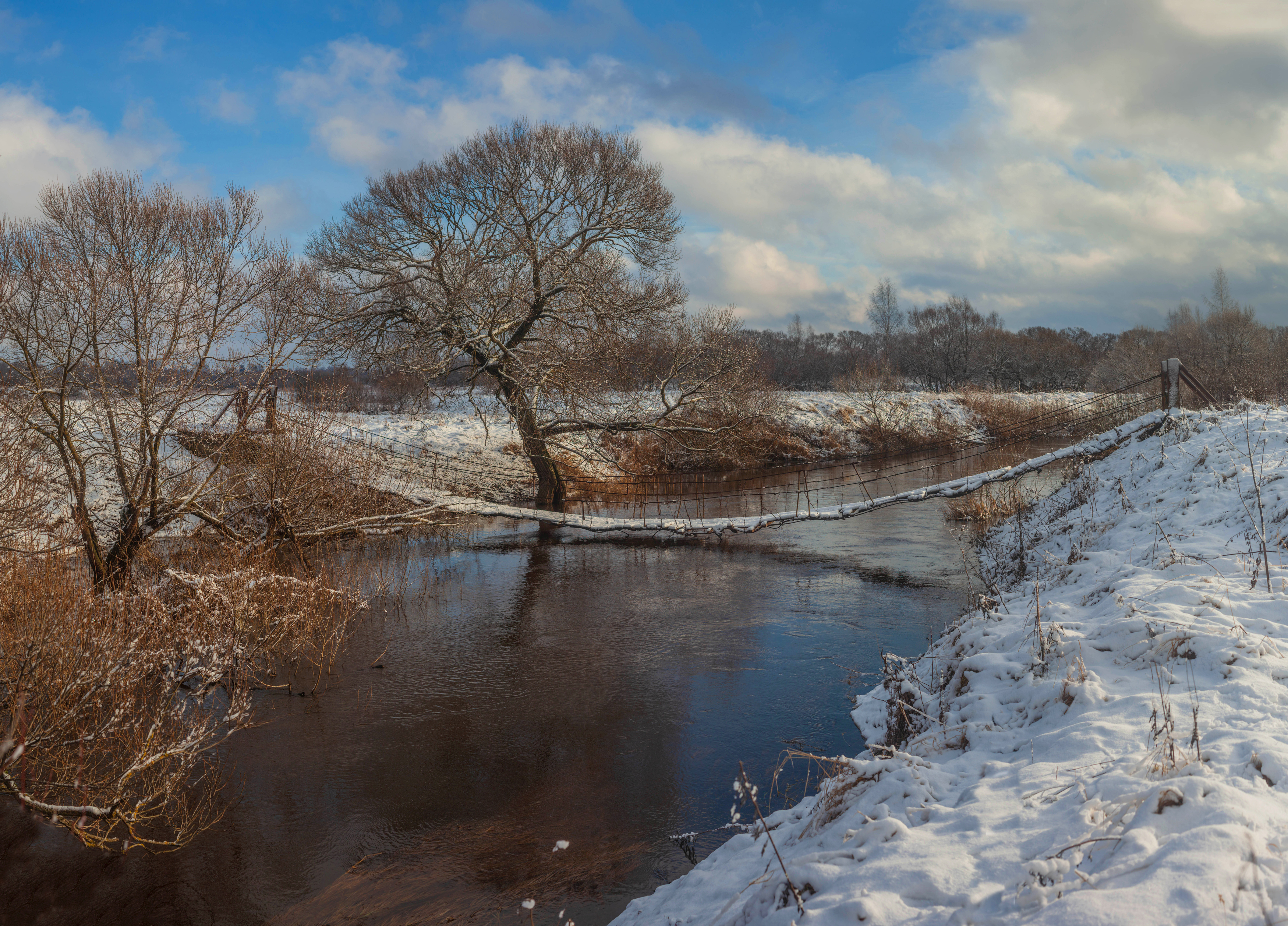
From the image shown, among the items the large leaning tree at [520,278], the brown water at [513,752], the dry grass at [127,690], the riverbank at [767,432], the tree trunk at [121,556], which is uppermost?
the large leaning tree at [520,278]

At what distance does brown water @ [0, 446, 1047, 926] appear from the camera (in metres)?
4.71

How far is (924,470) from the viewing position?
77.3 ft

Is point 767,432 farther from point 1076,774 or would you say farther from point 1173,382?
point 1076,774

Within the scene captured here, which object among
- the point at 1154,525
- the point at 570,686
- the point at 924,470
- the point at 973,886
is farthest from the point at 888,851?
the point at 924,470

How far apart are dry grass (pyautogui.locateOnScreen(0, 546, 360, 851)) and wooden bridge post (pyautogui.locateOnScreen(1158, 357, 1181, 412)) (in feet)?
42.8

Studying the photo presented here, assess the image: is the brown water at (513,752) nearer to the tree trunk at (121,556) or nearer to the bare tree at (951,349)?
the tree trunk at (121,556)

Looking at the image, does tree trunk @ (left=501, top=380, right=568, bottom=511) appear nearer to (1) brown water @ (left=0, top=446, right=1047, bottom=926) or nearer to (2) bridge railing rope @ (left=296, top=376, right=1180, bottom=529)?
(2) bridge railing rope @ (left=296, top=376, right=1180, bottom=529)

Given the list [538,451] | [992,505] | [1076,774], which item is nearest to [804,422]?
[538,451]

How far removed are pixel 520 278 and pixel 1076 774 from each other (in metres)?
15.7

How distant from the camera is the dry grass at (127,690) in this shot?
15.0 ft

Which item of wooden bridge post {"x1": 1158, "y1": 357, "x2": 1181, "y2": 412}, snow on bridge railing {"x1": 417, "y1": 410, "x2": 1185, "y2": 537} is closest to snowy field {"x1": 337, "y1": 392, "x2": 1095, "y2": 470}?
snow on bridge railing {"x1": 417, "y1": 410, "x2": 1185, "y2": 537}

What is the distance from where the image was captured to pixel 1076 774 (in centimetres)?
318

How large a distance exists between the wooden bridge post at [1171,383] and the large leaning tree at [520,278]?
9.18 m

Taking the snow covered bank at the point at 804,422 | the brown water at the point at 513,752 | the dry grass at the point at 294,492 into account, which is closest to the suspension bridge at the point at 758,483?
the snow covered bank at the point at 804,422
